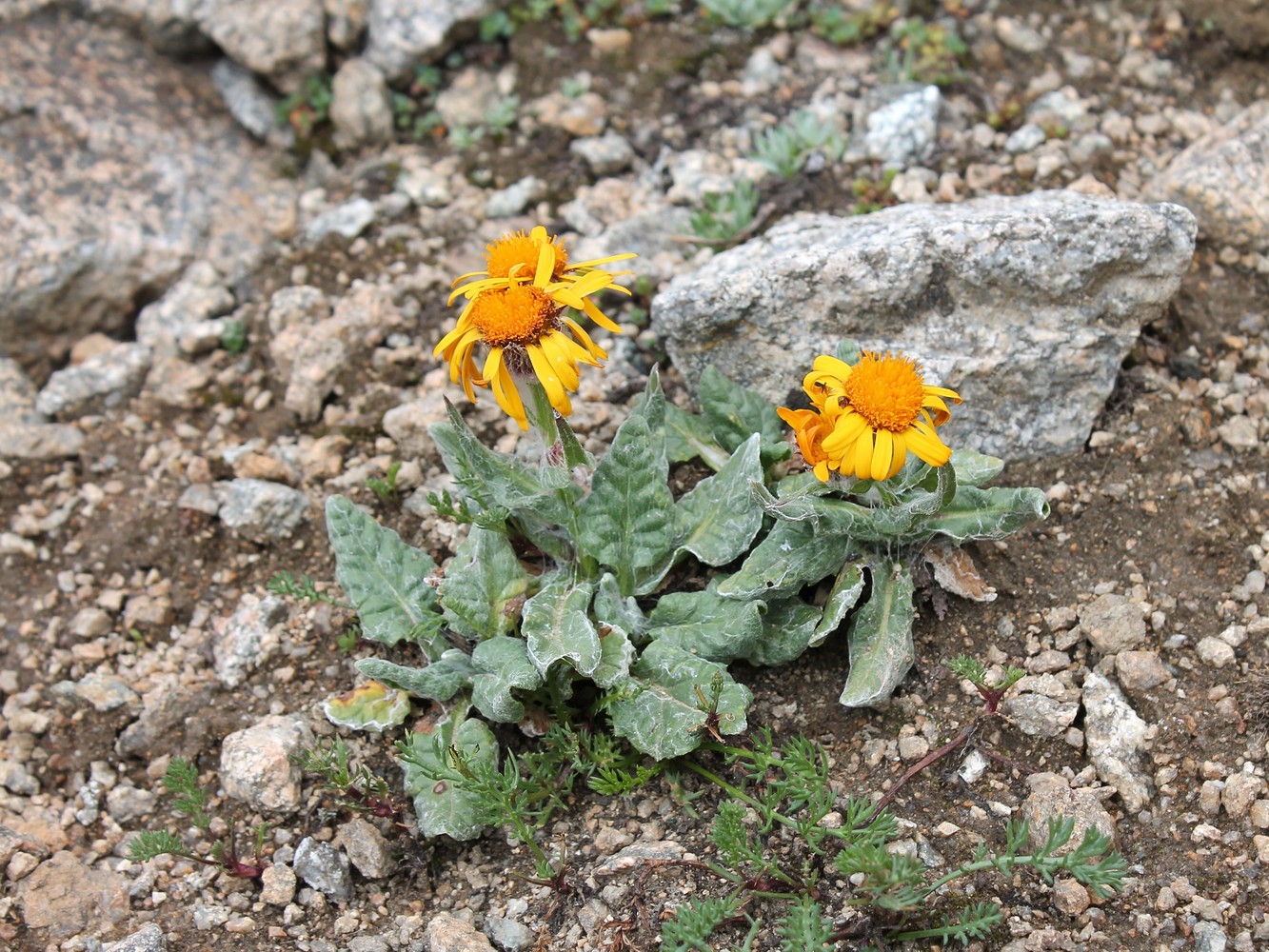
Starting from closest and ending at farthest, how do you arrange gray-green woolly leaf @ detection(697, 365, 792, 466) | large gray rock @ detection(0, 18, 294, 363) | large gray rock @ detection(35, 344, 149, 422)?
gray-green woolly leaf @ detection(697, 365, 792, 466)
large gray rock @ detection(35, 344, 149, 422)
large gray rock @ detection(0, 18, 294, 363)

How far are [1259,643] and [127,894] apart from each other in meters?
3.31

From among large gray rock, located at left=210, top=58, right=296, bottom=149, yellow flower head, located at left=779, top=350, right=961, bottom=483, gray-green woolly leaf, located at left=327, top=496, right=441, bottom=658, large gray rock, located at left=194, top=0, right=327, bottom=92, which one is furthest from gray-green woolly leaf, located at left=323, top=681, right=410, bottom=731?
large gray rock, located at left=194, top=0, right=327, bottom=92

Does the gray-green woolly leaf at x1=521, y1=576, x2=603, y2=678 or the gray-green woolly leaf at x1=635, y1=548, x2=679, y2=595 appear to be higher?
the gray-green woolly leaf at x1=521, y1=576, x2=603, y2=678

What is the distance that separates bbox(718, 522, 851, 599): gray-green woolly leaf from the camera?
3227 millimetres

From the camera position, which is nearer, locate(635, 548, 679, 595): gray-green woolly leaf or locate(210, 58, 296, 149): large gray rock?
locate(635, 548, 679, 595): gray-green woolly leaf

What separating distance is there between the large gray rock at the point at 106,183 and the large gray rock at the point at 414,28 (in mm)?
761

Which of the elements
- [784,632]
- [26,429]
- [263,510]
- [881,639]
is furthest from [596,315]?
[26,429]

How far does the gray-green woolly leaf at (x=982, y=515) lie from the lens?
311 cm

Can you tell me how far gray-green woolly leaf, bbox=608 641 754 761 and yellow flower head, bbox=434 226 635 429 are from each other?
792 millimetres

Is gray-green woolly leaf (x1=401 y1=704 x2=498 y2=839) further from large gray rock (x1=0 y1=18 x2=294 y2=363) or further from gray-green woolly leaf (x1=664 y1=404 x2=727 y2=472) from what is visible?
large gray rock (x1=0 y1=18 x2=294 y2=363)

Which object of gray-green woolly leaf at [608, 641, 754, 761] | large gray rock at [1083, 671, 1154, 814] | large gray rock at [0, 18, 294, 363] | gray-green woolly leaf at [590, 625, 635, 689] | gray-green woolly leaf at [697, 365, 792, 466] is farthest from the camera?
large gray rock at [0, 18, 294, 363]

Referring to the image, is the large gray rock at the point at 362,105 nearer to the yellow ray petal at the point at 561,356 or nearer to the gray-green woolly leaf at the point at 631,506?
the gray-green woolly leaf at the point at 631,506

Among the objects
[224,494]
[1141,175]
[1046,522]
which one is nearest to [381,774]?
[224,494]

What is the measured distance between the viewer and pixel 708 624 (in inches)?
129
